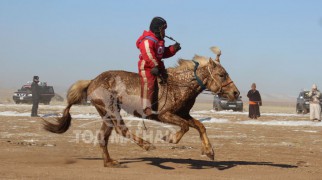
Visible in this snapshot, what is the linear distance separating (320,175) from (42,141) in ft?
27.1

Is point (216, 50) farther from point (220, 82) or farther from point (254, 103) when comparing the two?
point (254, 103)

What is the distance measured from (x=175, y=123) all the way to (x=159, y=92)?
26.3 inches

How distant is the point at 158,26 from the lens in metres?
9.98

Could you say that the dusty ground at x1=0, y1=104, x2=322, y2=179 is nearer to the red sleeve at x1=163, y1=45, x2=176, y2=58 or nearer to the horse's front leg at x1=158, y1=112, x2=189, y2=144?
the horse's front leg at x1=158, y1=112, x2=189, y2=144

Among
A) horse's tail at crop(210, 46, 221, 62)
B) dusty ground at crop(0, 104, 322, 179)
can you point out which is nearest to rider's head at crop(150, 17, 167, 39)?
horse's tail at crop(210, 46, 221, 62)

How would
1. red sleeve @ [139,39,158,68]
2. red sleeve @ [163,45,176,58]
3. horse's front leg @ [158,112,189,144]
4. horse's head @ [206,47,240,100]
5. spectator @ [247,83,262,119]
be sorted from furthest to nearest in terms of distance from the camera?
1. spectator @ [247,83,262,119]
2. red sleeve @ [163,45,176,58]
3. horse's head @ [206,47,240,100]
4. red sleeve @ [139,39,158,68]
5. horse's front leg @ [158,112,189,144]

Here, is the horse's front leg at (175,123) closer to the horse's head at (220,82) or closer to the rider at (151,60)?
the rider at (151,60)

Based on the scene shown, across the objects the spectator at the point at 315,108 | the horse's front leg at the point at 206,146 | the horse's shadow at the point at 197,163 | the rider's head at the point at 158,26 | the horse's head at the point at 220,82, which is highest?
the rider's head at the point at 158,26

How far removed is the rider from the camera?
982 cm

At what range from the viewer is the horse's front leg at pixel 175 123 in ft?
31.5

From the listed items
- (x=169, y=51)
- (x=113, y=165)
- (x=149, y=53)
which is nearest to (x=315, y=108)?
(x=169, y=51)

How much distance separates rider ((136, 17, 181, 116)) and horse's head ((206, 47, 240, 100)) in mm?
843

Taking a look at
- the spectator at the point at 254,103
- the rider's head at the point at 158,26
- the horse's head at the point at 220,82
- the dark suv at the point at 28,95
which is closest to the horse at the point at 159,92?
the horse's head at the point at 220,82

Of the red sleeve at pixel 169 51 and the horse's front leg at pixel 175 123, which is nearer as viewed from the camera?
the horse's front leg at pixel 175 123
